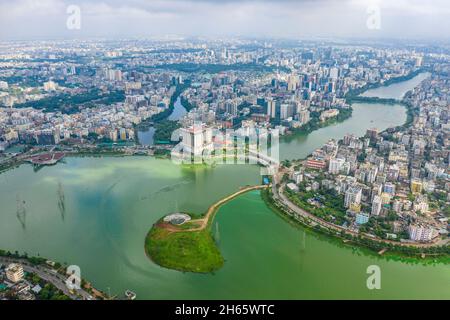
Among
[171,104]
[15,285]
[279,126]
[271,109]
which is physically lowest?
[15,285]

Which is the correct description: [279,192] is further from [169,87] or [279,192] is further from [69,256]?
[169,87]

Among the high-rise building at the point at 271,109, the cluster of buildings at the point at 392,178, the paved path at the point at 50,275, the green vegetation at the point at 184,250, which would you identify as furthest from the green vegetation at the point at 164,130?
the paved path at the point at 50,275

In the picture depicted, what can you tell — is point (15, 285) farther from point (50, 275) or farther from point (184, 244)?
point (184, 244)

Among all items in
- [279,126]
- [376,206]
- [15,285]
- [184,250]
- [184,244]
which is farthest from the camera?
[279,126]

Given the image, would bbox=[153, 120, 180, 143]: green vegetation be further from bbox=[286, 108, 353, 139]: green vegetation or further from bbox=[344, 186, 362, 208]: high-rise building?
bbox=[344, 186, 362, 208]: high-rise building

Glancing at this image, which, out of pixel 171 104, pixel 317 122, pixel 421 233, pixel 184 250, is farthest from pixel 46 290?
pixel 171 104

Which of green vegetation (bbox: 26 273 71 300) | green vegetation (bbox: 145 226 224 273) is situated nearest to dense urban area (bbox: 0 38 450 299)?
green vegetation (bbox: 26 273 71 300)

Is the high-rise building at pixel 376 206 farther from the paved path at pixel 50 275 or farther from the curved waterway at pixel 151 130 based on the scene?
the curved waterway at pixel 151 130
